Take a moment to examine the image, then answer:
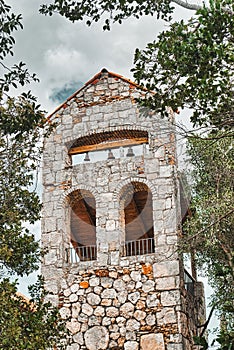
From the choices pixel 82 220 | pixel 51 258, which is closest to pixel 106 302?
pixel 51 258

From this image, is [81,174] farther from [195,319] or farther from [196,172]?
[195,319]

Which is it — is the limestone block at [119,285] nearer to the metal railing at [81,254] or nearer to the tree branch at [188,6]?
the metal railing at [81,254]

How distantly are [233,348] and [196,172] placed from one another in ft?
26.7

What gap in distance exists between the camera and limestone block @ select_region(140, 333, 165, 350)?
447 inches

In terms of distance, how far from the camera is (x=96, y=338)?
38.4 feet

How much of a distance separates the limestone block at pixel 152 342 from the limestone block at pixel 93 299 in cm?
103

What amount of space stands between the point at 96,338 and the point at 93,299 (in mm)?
686

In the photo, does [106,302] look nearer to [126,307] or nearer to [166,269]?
[126,307]

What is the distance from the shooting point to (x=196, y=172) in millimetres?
12367

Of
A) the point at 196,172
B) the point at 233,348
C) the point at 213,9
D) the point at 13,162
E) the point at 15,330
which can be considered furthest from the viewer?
the point at 196,172

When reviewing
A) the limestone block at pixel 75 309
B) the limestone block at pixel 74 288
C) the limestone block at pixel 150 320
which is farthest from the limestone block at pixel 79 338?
the limestone block at pixel 150 320

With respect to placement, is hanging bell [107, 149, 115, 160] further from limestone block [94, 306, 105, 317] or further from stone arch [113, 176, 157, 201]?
limestone block [94, 306, 105, 317]

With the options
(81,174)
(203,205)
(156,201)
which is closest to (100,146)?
(81,174)

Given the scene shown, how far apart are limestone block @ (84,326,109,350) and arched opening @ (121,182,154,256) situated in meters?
1.56
